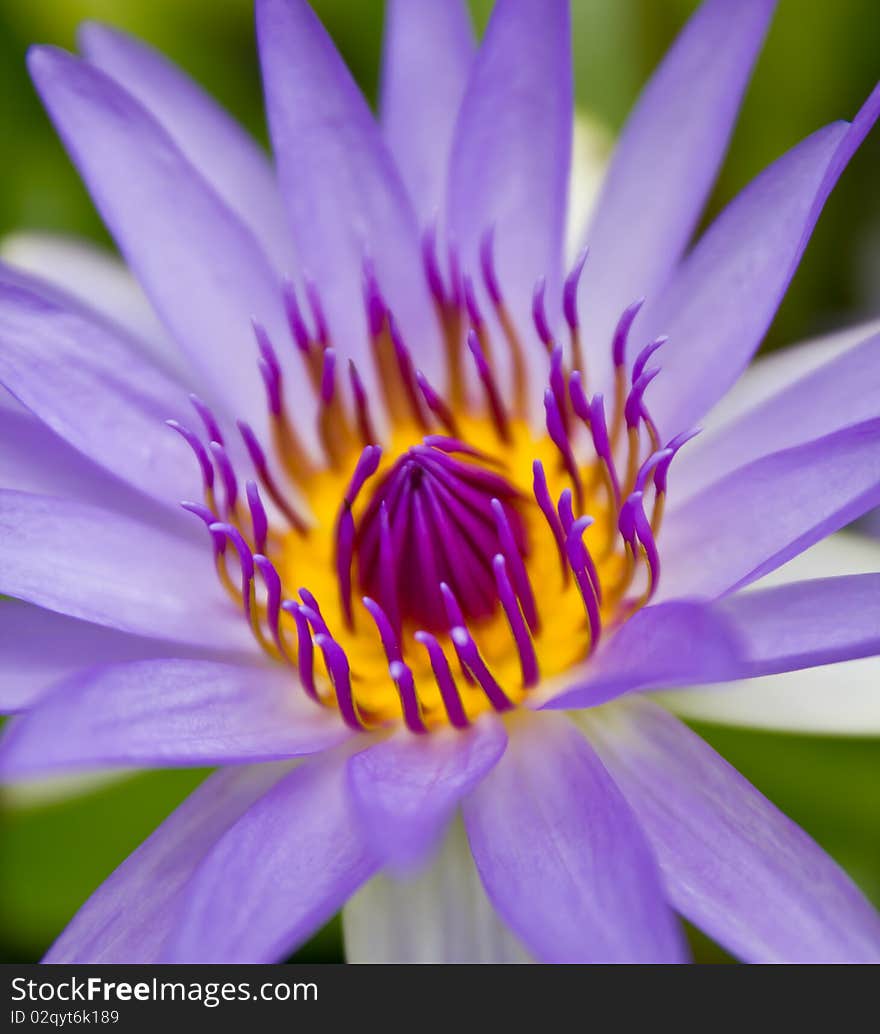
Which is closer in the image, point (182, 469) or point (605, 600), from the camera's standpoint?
point (605, 600)

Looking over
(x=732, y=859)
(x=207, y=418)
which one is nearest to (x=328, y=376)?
(x=207, y=418)

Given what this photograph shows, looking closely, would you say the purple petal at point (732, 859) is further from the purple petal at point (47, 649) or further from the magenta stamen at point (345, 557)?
the purple petal at point (47, 649)

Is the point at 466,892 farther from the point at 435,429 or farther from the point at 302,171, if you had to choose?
the point at 302,171

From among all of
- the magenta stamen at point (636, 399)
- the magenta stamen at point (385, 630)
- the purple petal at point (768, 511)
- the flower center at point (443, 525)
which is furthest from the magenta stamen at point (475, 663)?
the magenta stamen at point (636, 399)

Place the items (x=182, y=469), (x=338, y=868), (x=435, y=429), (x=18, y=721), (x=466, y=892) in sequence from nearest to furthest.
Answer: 1. (x=18, y=721)
2. (x=338, y=868)
3. (x=466, y=892)
4. (x=182, y=469)
5. (x=435, y=429)

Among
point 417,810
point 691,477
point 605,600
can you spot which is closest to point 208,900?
point 417,810

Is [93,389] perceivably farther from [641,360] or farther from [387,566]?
[641,360]
